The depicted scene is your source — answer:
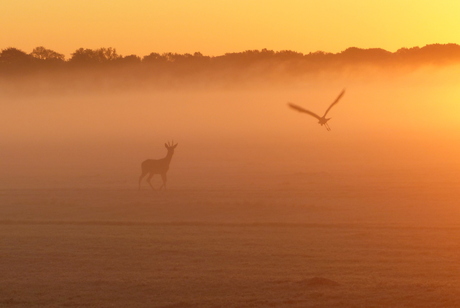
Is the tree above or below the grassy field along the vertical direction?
above

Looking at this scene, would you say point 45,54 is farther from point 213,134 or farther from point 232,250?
point 232,250

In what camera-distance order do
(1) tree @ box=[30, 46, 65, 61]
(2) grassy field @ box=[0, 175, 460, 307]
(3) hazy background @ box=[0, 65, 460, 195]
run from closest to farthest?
(2) grassy field @ box=[0, 175, 460, 307] → (3) hazy background @ box=[0, 65, 460, 195] → (1) tree @ box=[30, 46, 65, 61]

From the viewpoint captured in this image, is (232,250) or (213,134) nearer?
(232,250)

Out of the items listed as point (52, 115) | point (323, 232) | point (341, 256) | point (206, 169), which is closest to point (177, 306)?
point (341, 256)

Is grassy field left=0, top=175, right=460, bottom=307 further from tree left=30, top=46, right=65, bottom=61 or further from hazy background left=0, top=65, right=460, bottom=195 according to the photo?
tree left=30, top=46, right=65, bottom=61

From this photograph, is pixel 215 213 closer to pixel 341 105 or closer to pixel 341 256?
pixel 341 256

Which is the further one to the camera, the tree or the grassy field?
the tree

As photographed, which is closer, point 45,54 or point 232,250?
point 232,250

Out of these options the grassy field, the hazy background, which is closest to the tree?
the hazy background

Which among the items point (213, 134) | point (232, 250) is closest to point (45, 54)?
point (213, 134)

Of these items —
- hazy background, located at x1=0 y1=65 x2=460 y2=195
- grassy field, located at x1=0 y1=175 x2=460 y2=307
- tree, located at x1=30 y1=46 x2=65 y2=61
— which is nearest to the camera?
grassy field, located at x1=0 y1=175 x2=460 y2=307

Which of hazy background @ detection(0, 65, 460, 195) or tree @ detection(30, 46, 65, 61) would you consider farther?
tree @ detection(30, 46, 65, 61)

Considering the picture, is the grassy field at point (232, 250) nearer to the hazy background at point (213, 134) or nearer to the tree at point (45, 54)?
the hazy background at point (213, 134)

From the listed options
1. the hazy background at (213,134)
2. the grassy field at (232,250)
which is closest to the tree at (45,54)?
the hazy background at (213,134)
